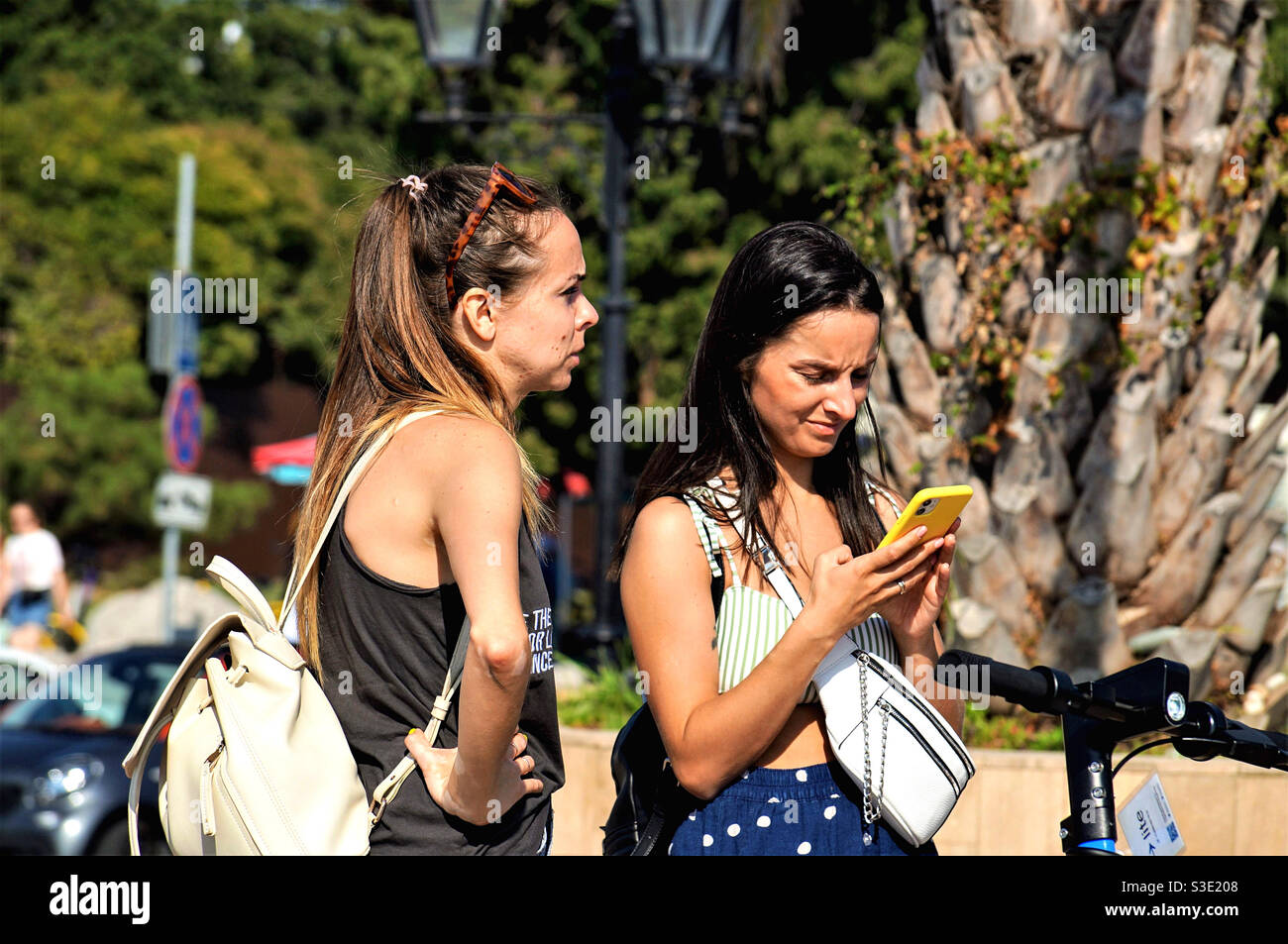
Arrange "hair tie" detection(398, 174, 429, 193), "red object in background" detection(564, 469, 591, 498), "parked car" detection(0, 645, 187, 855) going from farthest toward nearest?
1. "red object in background" detection(564, 469, 591, 498)
2. "parked car" detection(0, 645, 187, 855)
3. "hair tie" detection(398, 174, 429, 193)

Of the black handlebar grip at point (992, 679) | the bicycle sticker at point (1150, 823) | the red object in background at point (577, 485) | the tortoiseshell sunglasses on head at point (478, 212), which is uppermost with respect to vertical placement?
the tortoiseshell sunglasses on head at point (478, 212)

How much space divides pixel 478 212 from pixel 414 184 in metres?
0.16

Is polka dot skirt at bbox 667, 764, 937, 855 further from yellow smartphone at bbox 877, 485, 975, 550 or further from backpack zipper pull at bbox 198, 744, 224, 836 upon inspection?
backpack zipper pull at bbox 198, 744, 224, 836

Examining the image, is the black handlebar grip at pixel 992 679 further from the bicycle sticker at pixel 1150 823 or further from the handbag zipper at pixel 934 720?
the bicycle sticker at pixel 1150 823

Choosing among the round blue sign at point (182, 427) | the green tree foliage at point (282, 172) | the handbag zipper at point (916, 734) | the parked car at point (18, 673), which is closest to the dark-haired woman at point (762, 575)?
the handbag zipper at point (916, 734)

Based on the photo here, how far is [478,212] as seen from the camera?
2.28 m

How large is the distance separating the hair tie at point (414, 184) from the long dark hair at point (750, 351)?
541 mm

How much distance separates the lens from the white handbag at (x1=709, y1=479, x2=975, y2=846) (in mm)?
2195

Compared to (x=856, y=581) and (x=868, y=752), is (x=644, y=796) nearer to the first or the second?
(x=868, y=752)

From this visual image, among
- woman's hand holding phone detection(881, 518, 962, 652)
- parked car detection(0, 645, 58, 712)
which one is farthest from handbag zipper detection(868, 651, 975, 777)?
parked car detection(0, 645, 58, 712)

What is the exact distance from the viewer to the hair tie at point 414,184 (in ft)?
7.73

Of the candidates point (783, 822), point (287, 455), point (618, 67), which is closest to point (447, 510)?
point (783, 822)
